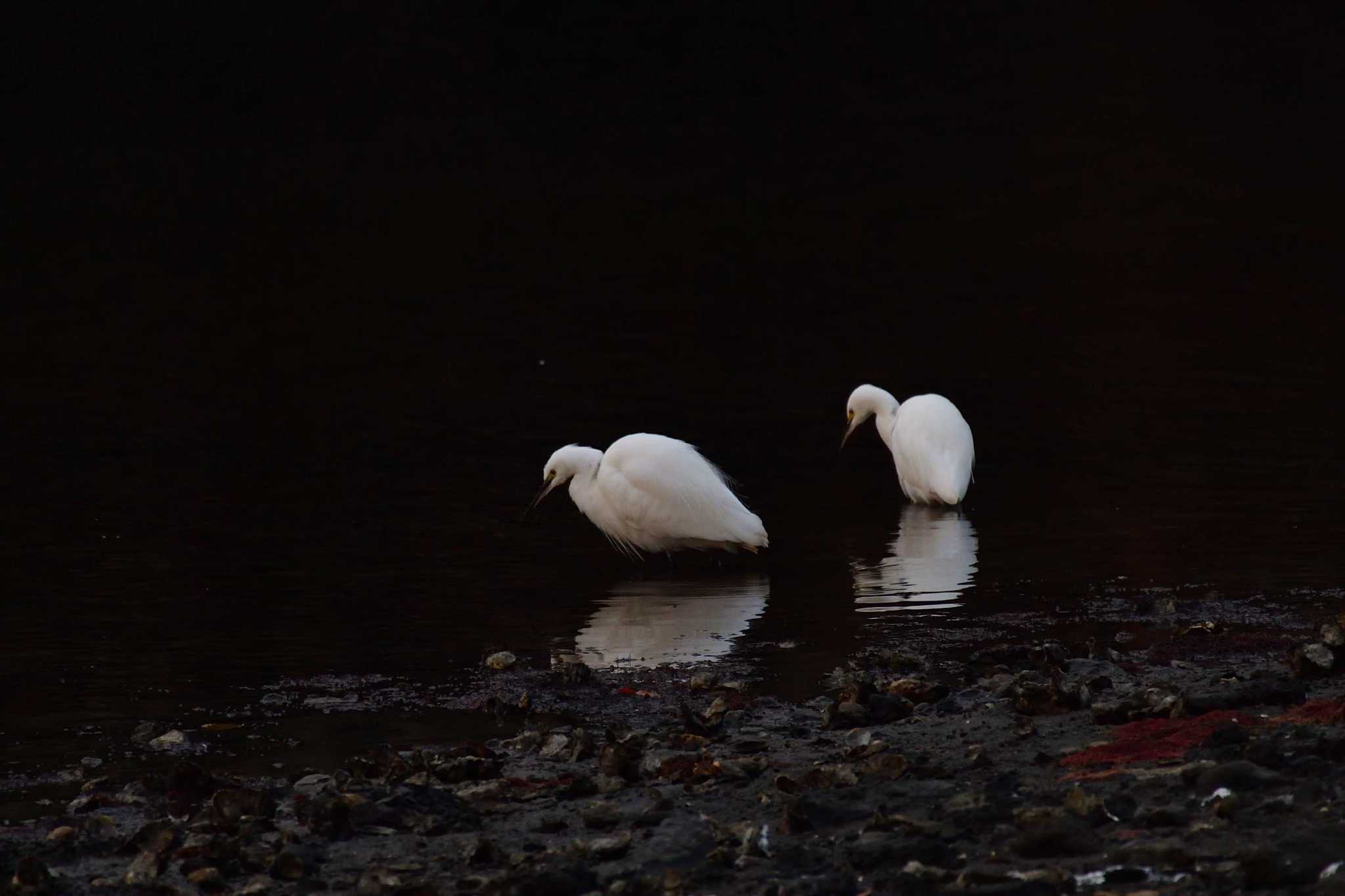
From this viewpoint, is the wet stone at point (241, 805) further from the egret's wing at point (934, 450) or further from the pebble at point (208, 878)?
the egret's wing at point (934, 450)

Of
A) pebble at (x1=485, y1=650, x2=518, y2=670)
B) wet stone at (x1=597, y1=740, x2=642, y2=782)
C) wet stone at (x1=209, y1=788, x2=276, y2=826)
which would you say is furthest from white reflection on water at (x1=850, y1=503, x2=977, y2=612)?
wet stone at (x1=209, y1=788, x2=276, y2=826)

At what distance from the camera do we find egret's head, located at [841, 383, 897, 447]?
18.1 metres

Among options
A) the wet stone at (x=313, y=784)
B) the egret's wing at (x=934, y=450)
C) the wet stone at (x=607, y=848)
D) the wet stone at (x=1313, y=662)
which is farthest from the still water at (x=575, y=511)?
the wet stone at (x=607, y=848)

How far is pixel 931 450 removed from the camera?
16281 millimetres

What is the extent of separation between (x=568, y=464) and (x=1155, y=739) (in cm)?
672

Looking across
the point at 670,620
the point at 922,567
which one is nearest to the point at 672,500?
the point at 670,620

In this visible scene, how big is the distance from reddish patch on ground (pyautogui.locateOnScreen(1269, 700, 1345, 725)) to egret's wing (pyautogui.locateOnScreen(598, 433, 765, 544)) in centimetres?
559

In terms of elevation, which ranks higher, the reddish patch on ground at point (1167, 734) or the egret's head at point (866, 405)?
the egret's head at point (866, 405)

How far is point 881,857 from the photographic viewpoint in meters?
6.98

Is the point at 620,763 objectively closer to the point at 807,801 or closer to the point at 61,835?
the point at 807,801

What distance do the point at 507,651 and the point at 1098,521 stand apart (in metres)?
5.01

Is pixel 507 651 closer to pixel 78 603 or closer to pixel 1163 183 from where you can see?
pixel 78 603

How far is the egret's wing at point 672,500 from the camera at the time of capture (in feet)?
46.2

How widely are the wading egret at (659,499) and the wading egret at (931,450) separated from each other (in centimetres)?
212
